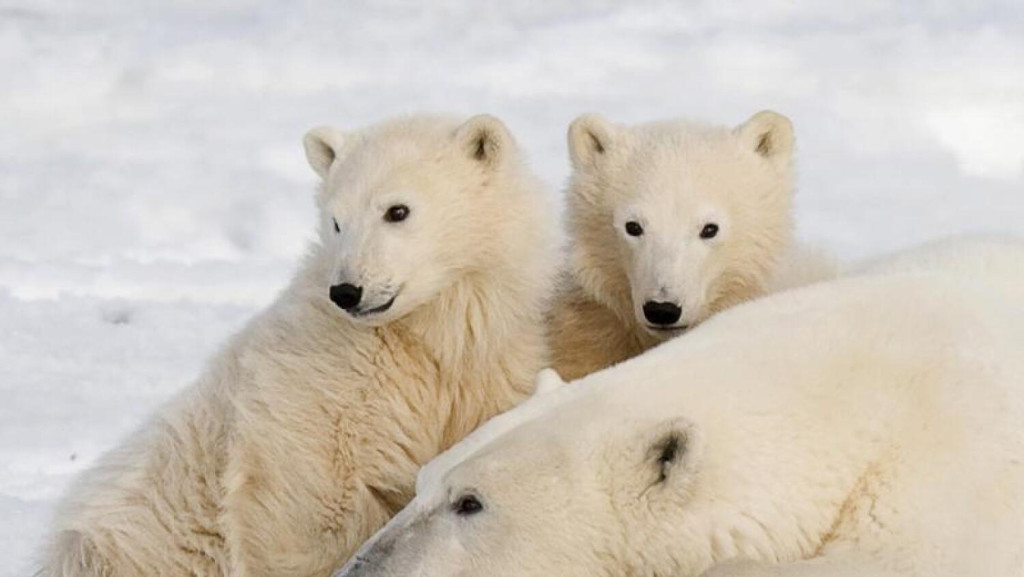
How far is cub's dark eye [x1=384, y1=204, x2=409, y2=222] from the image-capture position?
15.9 ft

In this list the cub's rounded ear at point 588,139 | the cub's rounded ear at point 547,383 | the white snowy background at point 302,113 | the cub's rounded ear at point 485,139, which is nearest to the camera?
the cub's rounded ear at point 547,383

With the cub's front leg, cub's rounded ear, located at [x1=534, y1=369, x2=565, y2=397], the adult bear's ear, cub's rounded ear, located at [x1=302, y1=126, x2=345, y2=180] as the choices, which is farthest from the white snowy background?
the adult bear's ear

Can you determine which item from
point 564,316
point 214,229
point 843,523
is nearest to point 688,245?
point 564,316

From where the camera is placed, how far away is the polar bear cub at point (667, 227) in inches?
204

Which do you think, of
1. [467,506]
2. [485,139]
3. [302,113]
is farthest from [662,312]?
[302,113]

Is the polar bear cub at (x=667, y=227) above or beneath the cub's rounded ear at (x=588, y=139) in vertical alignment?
A: beneath

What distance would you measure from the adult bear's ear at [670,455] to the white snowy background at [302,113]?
11.8 feet

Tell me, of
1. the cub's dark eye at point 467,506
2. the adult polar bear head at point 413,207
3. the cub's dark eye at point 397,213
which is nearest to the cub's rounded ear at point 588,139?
the adult polar bear head at point 413,207

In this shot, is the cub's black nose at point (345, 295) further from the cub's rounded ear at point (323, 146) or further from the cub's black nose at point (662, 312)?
the cub's black nose at point (662, 312)

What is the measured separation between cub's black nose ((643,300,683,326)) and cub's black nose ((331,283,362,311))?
743 millimetres

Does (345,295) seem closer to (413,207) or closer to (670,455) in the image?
(413,207)

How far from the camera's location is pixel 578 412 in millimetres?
3826

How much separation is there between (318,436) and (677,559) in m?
1.23

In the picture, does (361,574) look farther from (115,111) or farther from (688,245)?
(115,111)
